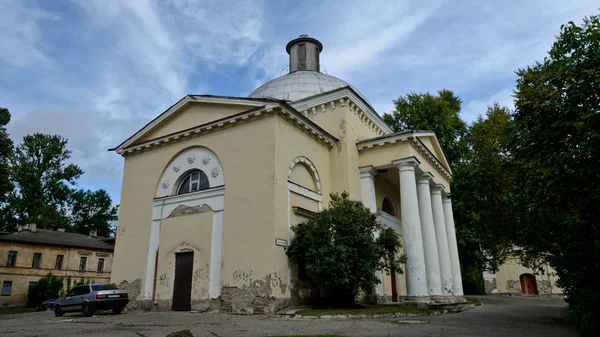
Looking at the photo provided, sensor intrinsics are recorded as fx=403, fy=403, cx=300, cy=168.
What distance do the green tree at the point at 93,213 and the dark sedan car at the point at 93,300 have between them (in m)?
34.8

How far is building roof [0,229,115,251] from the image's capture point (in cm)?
3234

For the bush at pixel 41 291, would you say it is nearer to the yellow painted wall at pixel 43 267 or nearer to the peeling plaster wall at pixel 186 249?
the yellow painted wall at pixel 43 267

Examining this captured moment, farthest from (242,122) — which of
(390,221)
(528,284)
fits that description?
(528,284)

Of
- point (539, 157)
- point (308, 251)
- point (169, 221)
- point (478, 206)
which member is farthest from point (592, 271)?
point (169, 221)

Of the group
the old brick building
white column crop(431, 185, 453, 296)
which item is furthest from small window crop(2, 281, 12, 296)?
white column crop(431, 185, 453, 296)

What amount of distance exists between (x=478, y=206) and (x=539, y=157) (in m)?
5.99

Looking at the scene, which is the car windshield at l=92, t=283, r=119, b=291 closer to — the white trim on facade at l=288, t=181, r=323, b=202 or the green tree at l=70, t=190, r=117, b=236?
the white trim on facade at l=288, t=181, r=323, b=202

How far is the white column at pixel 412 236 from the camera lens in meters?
14.8

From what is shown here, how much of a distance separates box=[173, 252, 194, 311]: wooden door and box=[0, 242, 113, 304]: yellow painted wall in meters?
24.8

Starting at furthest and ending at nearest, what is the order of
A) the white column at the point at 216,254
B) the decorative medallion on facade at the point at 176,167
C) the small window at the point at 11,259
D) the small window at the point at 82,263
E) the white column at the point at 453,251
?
the small window at the point at 82,263 → the small window at the point at 11,259 → the white column at the point at 453,251 → the decorative medallion on facade at the point at 176,167 → the white column at the point at 216,254

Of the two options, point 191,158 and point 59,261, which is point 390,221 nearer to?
point 191,158

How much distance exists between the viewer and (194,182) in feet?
51.8

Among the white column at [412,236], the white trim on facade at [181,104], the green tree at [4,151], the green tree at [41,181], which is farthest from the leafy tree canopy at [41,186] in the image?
the white column at [412,236]

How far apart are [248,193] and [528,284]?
89.4 feet
